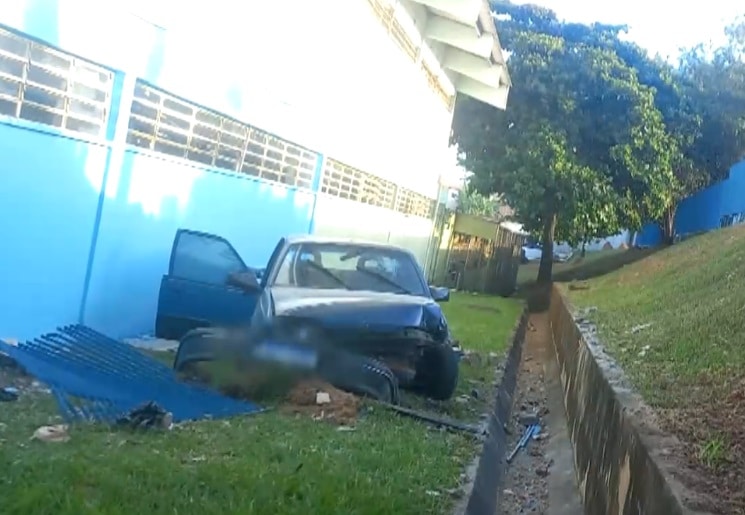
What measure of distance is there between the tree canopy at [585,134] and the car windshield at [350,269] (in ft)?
61.9

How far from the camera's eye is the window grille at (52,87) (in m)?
7.71

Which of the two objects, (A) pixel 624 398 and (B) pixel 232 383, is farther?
(B) pixel 232 383

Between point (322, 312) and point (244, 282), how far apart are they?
1059mm

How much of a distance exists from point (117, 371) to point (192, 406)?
77 centimetres

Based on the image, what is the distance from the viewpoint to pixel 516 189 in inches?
1117

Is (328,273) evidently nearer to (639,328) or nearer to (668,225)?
(639,328)

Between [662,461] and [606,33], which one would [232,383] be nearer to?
[662,461]

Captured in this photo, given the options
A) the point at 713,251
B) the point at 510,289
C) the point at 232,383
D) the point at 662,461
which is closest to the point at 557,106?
the point at 510,289

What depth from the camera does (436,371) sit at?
879 centimetres

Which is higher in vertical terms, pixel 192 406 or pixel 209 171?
pixel 209 171

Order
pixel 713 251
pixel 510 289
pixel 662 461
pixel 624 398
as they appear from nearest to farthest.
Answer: pixel 662 461 → pixel 624 398 → pixel 713 251 → pixel 510 289

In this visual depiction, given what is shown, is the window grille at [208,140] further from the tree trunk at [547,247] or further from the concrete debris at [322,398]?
the tree trunk at [547,247]

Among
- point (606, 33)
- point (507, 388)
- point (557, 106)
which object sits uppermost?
point (606, 33)

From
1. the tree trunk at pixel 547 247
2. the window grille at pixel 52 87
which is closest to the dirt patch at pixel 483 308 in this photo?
the tree trunk at pixel 547 247
